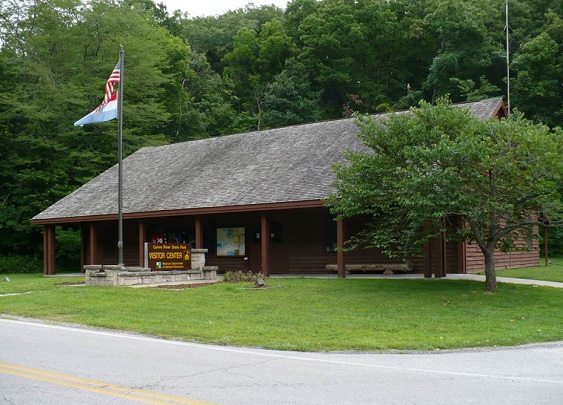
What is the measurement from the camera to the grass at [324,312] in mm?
11836

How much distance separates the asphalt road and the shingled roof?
12.4 metres

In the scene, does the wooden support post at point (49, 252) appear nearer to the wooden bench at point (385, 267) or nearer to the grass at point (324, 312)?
the grass at point (324, 312)

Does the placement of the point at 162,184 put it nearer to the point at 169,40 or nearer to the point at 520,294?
the point at 520,294

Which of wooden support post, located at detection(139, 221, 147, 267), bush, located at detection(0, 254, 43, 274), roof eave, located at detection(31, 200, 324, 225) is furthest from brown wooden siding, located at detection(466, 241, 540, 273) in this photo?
bush, located at detection(0, 254, 43, 274)

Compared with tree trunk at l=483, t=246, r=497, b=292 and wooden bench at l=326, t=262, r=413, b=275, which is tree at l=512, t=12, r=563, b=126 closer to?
wooden bench at l=326, t=262, r=413, b=275

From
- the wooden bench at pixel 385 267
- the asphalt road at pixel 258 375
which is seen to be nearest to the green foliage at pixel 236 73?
the wooden bench at pixel 385 267

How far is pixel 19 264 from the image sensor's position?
3966 cm

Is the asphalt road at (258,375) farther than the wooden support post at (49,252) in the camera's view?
No

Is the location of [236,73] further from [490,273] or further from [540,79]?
[490,273]

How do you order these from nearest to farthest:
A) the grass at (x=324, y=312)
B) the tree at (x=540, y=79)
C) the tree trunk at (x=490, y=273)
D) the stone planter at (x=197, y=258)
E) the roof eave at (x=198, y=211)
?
the grass at (x=324, y=312) → the tree trunk at (x=490, y=273) → the roof eave at (x=198, y=211) → the stone planter at (x=197, y=258) → the tree at (x=540, y=79)

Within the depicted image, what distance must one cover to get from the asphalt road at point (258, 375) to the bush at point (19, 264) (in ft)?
97.5

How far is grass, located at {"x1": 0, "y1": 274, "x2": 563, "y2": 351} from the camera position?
1184cm

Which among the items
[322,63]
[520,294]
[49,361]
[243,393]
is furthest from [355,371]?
[322,63]

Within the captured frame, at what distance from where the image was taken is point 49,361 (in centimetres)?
927
